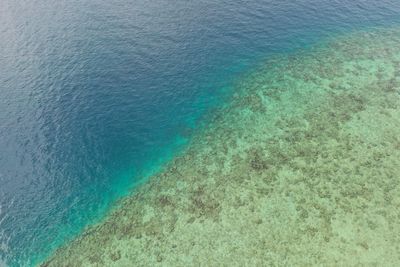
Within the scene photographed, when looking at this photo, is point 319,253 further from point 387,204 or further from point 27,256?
point 27,256

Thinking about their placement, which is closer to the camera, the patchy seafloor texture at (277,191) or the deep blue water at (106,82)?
the patchy seafloor texture at (277,191)

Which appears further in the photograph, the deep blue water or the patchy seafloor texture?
the deep blue water

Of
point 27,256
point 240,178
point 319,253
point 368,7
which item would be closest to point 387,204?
point 319,253

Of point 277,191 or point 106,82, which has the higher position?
point 277,191
